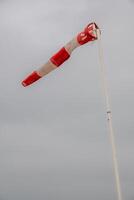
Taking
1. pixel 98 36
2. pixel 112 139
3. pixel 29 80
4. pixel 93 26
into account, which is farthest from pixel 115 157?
pixel 29 80

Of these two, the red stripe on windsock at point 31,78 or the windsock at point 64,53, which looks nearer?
the windsock at point 64,53

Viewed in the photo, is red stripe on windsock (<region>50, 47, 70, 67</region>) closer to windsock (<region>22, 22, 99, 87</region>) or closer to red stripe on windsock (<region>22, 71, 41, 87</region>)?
windsock (<region>22, 22, 99, 87</region>)

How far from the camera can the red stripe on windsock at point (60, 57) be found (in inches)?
1037

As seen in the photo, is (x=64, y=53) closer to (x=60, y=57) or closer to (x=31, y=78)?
(x=60, y=57)

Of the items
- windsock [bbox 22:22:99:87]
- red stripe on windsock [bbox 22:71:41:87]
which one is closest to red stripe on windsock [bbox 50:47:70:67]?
windsock [bbox 22:22:99:87]

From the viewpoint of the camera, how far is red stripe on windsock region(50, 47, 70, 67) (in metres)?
26.3

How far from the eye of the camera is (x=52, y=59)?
26.3 metres

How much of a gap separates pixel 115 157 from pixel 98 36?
25.0 feet

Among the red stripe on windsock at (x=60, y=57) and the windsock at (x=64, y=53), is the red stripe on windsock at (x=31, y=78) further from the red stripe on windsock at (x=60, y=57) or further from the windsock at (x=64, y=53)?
the red stripe on windsock at (x=60, y=57)

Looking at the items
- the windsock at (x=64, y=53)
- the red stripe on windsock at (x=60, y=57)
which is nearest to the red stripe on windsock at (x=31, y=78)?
the windsock at (x=64, y=53)

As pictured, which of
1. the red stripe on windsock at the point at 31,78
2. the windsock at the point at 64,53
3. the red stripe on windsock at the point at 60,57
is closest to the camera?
the windsock at the point at 64,53

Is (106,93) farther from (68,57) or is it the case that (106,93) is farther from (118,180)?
(68,57)

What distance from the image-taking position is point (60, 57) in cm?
2645

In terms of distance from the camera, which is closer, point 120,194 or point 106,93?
point 120,194
